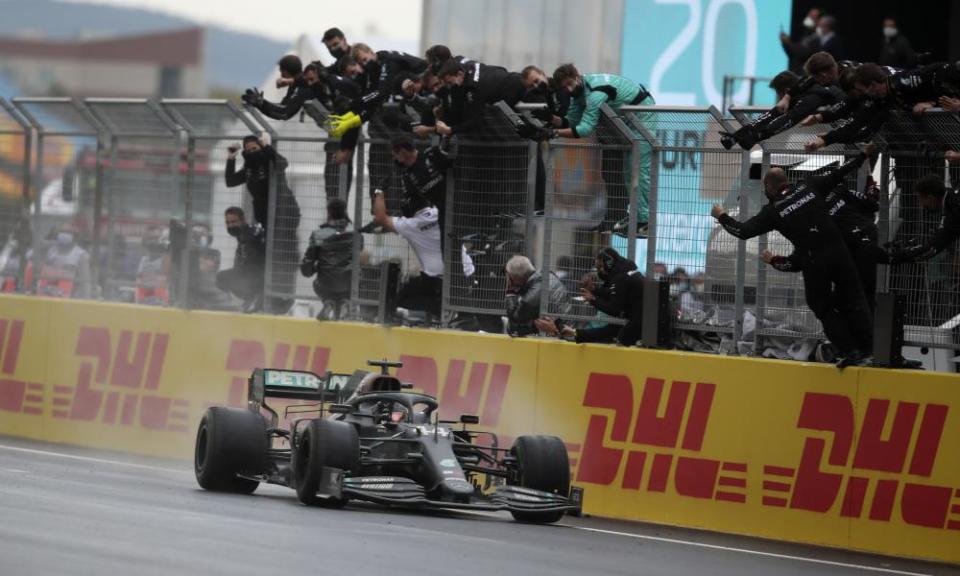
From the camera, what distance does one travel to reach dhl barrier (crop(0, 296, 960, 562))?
13.0 meters

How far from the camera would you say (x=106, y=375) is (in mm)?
18953

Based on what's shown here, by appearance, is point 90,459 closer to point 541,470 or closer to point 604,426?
point 604,426

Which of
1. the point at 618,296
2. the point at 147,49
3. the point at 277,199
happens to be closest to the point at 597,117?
the point at 618,296

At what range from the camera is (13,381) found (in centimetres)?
1967

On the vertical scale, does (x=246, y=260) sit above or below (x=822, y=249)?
below

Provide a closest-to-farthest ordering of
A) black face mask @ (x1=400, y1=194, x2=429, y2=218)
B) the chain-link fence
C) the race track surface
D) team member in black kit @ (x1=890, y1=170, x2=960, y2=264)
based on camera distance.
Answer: the race track surface, team member in black kit @ (x1=890, y1=170, x2=960, y2=264), the chain-link fence, black face mask @ (x1=400, y1=194, x2=429, y2=218)

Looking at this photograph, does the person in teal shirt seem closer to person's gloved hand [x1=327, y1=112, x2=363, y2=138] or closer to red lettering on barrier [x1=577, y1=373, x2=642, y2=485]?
red lettering on barrier [x1=577, y1=373, x2=642, y2=485]

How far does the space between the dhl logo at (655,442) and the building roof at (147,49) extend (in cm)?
6948

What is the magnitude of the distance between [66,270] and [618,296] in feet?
24.0

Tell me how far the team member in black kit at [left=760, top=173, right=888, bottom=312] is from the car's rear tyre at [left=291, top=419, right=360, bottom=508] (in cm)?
335

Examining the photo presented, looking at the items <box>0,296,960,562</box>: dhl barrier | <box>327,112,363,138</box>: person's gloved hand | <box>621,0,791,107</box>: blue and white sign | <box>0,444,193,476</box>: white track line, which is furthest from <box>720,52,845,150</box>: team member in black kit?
<box>621,0,791,107</box>: blue and white sign

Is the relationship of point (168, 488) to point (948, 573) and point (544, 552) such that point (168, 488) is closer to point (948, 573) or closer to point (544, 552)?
point (544, 552)

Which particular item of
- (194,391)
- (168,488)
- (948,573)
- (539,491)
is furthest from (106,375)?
(948,573)

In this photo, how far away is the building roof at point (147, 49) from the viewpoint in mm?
95650
